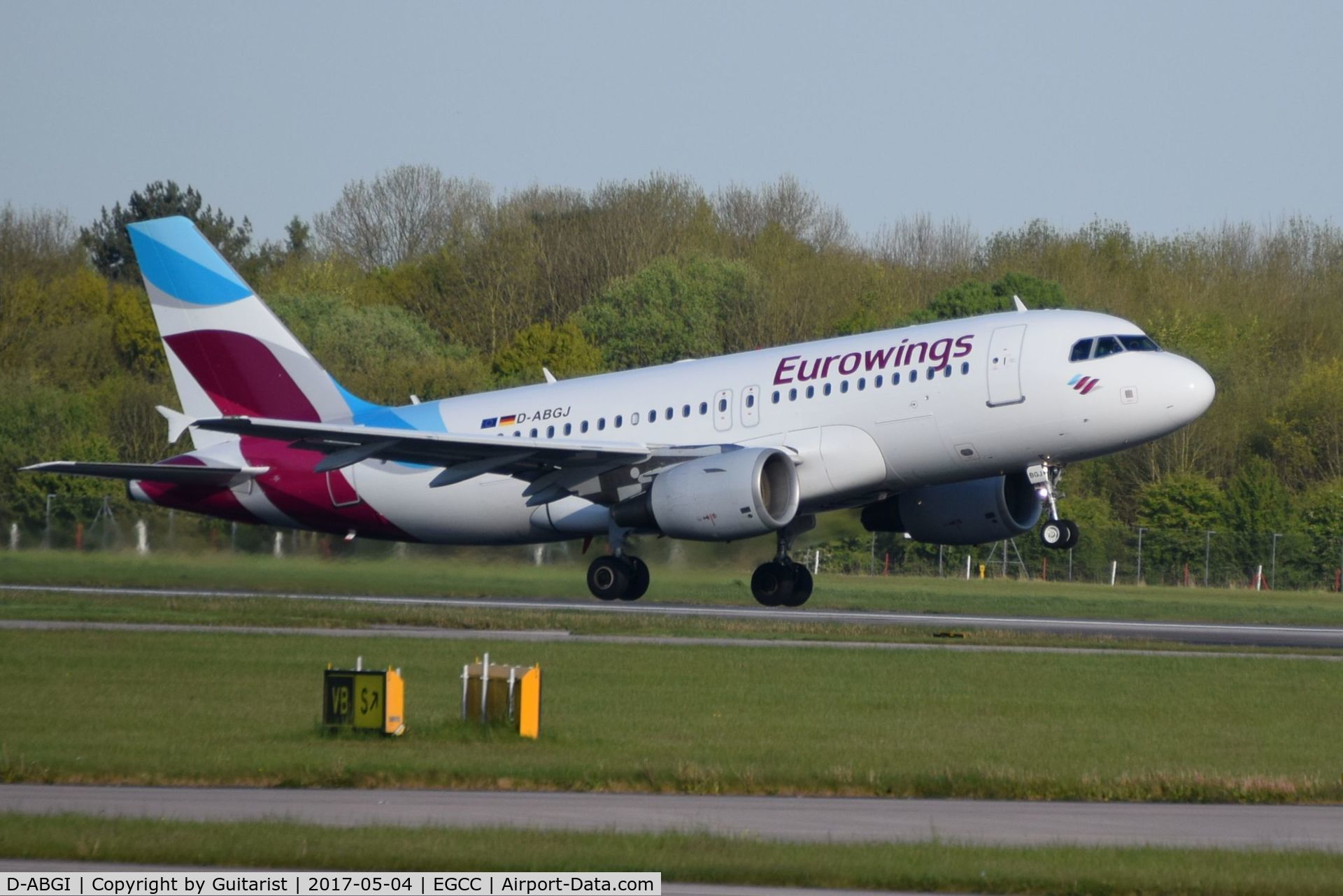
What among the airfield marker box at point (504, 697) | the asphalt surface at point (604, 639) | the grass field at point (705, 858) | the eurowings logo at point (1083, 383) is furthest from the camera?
the eurowings logo at point (1083, 383)

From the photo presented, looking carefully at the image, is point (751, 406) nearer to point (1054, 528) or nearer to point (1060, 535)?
point (1054, 528)

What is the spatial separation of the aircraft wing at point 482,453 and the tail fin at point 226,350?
3902 millimetres

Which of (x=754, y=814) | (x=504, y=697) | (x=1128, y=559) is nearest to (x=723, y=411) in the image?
(x=504, y=697)

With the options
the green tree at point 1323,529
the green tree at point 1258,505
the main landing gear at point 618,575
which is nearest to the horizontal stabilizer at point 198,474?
the main landing gear at point 618,575

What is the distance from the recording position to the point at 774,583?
113 feet

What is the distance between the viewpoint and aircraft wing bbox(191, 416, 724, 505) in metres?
30.4

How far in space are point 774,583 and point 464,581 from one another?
255 inches

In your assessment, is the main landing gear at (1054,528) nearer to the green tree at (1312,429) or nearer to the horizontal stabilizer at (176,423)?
the horizontal stabilizer at (176,423)

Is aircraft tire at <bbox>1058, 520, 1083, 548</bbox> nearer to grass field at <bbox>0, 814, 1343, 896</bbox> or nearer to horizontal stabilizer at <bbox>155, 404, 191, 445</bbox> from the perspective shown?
horizontal stabilizer at <bbox>155, 404, 191, 445</bbox>

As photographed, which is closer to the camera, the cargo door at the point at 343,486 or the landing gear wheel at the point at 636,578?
the landing gear wheel at the point at 636,578

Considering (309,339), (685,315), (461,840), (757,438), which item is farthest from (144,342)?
(461,840)

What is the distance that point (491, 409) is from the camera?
3522cm

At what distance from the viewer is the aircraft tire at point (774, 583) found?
1355 inches

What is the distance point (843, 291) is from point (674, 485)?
187ft
